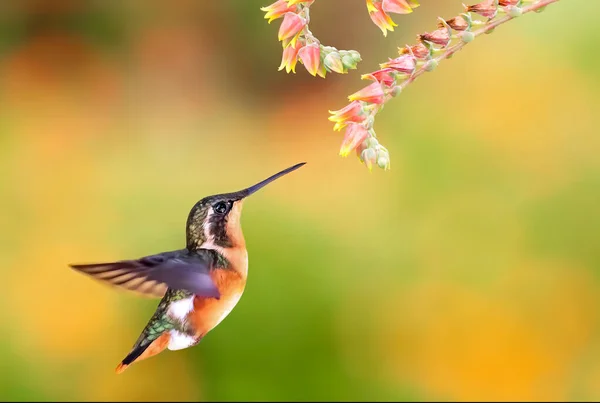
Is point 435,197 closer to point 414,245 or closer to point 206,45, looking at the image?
point 414,245

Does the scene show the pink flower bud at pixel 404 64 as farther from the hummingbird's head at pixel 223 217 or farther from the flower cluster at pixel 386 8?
the hummingbird's head at pixel 223 217

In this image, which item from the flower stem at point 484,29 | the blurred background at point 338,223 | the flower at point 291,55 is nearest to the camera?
the flower stem at point 484,29

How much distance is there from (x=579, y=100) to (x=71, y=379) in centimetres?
179

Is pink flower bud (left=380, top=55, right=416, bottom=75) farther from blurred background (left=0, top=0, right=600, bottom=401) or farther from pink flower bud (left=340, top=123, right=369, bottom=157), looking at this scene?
blurred background (left=0, top=0, right=600, bottom=401)

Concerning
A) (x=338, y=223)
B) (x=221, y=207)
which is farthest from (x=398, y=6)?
(x=338, y=223)

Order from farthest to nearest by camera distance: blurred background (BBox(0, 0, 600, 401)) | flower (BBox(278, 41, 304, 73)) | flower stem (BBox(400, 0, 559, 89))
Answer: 1. blurred background (BBox(0, 0, 600, 401))
2. flower (BBox(278, 41, 304, 73))
3. flower stem (BBox(400, 0, 559, 89))

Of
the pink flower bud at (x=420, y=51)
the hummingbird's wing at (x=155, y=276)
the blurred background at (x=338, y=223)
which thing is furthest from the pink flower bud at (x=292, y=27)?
the blurred background at (x=338, y=223)

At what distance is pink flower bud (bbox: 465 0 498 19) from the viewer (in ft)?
2.39

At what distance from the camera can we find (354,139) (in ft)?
2.56

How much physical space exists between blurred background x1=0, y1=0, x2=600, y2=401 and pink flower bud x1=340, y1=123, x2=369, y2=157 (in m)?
1.58

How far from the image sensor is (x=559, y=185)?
2.39 m

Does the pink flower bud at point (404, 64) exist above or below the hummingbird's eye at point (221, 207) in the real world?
above

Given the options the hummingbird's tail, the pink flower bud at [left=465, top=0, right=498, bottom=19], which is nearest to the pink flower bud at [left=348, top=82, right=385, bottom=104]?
the pink flower bud at [left=465, top=0, right=498, bottom=19]

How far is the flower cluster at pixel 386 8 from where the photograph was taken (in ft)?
2.47
